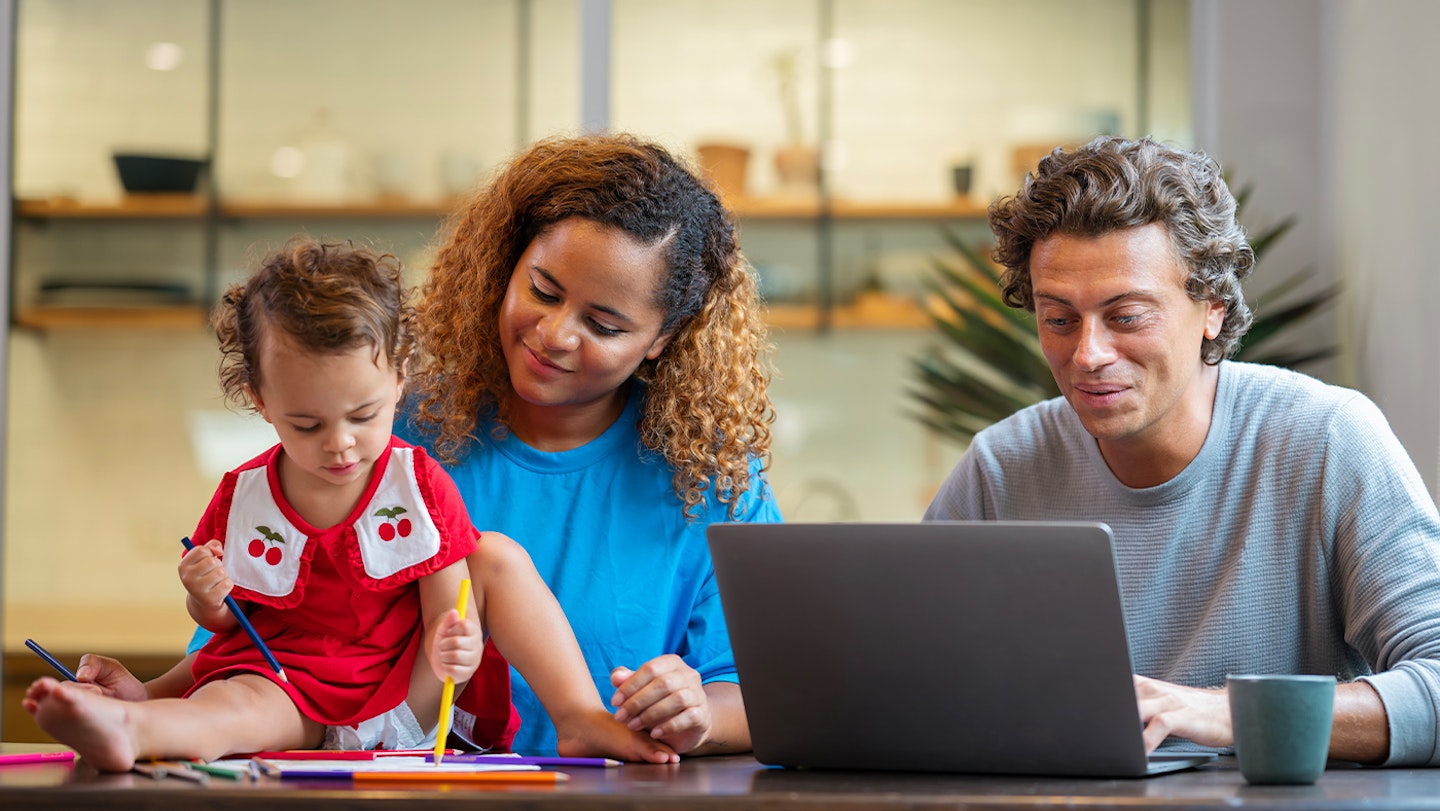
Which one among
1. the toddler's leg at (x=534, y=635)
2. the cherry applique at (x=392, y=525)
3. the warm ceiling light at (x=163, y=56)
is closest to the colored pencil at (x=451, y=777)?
the toddler's leg at (x=534, y=635)

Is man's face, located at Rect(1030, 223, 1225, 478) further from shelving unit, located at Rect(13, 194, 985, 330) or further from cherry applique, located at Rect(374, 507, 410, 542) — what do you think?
shelving unit, located at Rect(13, 194, 985, 330)

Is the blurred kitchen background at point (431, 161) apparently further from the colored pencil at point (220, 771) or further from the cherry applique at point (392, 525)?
the colored pencil at point (220, 771)

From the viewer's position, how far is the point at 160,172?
393cm

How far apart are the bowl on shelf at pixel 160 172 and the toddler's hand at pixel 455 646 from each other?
3.04 metres

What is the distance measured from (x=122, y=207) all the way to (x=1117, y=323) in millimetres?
3201

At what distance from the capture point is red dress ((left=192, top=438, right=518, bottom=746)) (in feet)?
4.61

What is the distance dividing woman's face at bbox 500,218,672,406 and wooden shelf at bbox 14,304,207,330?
2.50 meters

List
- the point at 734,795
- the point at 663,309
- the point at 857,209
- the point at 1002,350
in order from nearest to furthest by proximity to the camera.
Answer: the point at 734,795 → the point at 663,309 → the point at 1002,350 → the point at 857,209

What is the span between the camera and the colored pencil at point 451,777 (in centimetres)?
110

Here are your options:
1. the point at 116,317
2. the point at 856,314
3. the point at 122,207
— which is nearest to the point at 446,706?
the point at 856,314

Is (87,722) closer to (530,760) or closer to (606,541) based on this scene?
(530,760)

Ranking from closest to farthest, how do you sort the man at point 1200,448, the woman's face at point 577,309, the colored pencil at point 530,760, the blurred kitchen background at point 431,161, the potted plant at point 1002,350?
the colored pencil at point 530,760, the man at point 1200,448, the woman's face at point 577,309, the potted plant at point 1002,350, the blurred kitchen background at point 431,161

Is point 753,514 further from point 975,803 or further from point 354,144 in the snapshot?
point 354,144

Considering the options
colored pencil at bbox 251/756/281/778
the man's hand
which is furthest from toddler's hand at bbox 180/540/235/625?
the man's hand
